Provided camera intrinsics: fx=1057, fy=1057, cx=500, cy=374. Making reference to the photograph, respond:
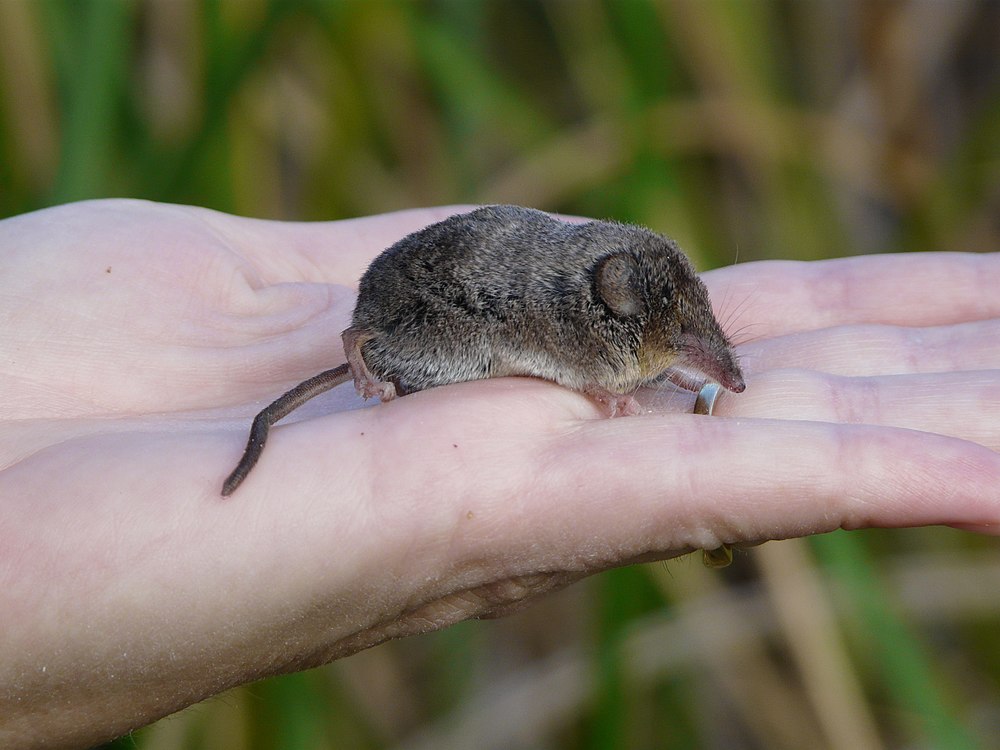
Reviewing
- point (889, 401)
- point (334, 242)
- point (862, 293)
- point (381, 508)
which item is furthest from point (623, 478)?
point (334, 242)

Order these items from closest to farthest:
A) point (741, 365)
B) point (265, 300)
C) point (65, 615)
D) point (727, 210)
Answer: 1. point (65, 615)
2. point (741, 365)
3. point (265, 300)
4. point (727, 210)

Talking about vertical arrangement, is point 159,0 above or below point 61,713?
above

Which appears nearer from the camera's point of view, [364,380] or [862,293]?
[364,380]

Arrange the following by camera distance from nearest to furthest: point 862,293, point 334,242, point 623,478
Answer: point 623,478, point 862,293, point 334,242

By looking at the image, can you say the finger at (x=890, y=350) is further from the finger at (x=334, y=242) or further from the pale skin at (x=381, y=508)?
the finger at (x=334, y=242)

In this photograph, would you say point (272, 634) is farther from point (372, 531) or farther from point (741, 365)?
point (741, 365)

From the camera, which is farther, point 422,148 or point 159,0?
point 422,148

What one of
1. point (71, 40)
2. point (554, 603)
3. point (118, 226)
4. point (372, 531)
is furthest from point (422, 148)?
point (372, 531)

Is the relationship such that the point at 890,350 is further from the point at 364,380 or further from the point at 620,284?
the point at 364,380
